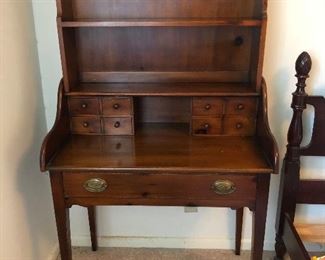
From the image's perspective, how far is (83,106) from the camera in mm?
1530

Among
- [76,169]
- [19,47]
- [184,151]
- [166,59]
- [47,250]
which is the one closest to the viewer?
[76,169]

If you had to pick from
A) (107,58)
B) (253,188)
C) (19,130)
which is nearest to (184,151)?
(253,188)

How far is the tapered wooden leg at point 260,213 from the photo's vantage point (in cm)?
129

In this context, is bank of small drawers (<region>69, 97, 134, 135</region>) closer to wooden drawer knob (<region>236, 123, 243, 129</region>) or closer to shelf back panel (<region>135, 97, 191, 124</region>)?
shelf back panel (<region>135, 97, 191, 124</region>)

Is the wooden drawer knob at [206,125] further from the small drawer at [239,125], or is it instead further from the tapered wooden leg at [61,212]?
the tapered wooden leg at [61,212]

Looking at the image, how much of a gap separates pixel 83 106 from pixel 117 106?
0.13m

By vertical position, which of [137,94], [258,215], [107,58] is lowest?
[258,215]

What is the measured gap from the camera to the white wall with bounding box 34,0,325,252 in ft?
5.06

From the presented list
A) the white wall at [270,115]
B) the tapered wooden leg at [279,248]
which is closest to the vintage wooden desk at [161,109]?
the white wall at [270,115]

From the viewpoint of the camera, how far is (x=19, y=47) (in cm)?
150

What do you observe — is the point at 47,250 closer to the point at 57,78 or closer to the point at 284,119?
the point at 57,78

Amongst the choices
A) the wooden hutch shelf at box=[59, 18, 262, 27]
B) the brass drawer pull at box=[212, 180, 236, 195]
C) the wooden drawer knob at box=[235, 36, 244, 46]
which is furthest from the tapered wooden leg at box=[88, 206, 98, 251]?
the wooden drawer knob at box=[235, 36, 244, 46]

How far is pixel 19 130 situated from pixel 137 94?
1.58ft

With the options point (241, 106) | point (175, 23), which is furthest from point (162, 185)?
point (175, 23)
